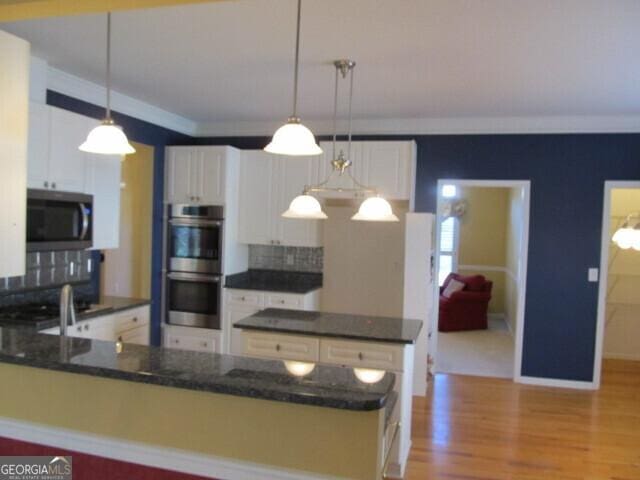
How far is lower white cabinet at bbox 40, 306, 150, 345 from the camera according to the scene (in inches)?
131

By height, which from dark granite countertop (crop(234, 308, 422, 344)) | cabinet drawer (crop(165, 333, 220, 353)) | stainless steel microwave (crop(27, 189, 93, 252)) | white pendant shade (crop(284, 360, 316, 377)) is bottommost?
cabinet drawer (crop(165, 333, 220, 353))

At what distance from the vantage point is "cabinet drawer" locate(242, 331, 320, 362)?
303 centimetres

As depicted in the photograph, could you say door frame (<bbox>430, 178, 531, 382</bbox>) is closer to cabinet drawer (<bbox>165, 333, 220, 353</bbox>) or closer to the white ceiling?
the white ceiling

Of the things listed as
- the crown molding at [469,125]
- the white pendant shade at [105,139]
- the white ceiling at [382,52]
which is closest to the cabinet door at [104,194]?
the white ceiling at [382,52]

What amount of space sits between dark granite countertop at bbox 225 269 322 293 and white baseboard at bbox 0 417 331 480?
3.17 meters

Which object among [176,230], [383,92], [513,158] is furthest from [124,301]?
[513,158]

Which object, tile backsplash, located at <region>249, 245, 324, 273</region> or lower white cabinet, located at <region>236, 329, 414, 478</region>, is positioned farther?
tile backsplash, located at <region>249, 245, 324, 273</region>

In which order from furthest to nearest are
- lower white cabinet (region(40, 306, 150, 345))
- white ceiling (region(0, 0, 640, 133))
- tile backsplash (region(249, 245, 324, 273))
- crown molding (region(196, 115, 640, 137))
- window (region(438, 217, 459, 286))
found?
window (region(438, 217, 459, 286)), tile backsplash (region(249, 245, 324, 273)), crown molding (region(196, 115, 640, 137)), lower white cabinet (region(40, 306, 150, 345)), white ceiling (region(0, 0, 640, 133))

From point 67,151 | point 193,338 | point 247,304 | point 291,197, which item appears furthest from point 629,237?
point 67,151

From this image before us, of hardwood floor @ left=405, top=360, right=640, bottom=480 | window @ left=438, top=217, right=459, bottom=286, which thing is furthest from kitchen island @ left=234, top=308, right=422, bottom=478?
window @ left=438, top=217, right=459, bottom=286

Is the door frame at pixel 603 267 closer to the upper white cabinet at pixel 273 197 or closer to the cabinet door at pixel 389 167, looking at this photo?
the cabinet door at pixel 389 167

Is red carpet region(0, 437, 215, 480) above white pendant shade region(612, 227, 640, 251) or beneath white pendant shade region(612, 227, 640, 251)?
beneath

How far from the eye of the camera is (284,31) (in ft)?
9.15

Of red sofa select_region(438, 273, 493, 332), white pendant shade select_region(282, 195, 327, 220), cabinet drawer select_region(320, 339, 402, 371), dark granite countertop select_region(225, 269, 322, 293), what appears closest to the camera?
white pendant shade select_region(282, 195, 327, 220)
